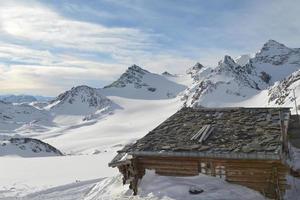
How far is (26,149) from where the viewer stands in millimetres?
79938

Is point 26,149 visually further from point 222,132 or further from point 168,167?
point 222,132

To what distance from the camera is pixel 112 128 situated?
562 ft

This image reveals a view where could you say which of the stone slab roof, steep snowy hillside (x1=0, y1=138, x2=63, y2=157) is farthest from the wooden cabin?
steep snowy hillside (x1=0, y1=138, x2=63, y2=157)

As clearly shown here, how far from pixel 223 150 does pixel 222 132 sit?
1851 mm

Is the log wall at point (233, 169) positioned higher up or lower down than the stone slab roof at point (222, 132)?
lower down

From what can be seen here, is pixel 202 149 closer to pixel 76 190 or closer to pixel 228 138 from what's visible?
pixel 228 138

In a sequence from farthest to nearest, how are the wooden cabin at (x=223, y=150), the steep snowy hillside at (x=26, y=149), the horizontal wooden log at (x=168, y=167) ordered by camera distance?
the steep snowy hillside at (x=26, y=149) → the horizontal wooden log at (x=168, y=167) → the wooden cabin at (x=223, y=150)

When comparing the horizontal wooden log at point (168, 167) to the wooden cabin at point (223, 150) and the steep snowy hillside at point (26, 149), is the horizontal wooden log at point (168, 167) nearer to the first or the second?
the wooden cabin at point (223, 150)

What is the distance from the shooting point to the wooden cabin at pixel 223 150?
20000mm

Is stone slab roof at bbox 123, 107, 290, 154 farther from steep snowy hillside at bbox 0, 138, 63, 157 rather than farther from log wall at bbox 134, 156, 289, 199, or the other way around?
steep snowy hillside at bbox 0, 138, 63, 157

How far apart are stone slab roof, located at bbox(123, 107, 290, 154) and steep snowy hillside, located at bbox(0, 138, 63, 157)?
56.4 m

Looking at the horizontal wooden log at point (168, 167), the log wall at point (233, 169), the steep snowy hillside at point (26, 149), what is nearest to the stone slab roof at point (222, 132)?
the log wall at point (233, 169)

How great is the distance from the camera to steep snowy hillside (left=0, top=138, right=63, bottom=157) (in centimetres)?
7762

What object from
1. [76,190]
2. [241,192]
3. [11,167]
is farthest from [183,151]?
[11,167]
